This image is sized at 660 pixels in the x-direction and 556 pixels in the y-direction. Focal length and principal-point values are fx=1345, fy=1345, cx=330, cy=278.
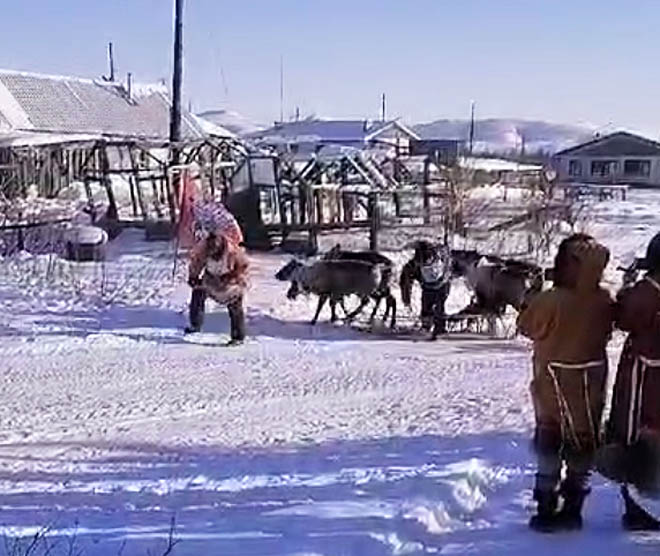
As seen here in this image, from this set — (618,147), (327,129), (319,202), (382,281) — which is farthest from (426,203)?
(618,147)

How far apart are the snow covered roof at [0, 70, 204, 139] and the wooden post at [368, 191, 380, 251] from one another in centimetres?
2742

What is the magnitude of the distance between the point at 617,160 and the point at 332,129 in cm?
1888

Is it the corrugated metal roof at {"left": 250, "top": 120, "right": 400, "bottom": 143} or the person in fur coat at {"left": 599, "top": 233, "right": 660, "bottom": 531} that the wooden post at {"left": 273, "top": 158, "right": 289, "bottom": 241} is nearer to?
the person in fur coat at {"left": 599, "top": 233, "right": 660, "bottom": 531}

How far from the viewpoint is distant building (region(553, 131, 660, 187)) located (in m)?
83.4

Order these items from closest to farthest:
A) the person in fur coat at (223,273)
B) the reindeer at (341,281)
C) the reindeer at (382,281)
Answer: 1. the person in fur coat at (223,273)
2. the reindeer at (341,281)
3. the reindeer at (382,281)

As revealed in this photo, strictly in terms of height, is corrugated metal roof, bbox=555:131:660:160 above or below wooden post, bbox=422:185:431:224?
above

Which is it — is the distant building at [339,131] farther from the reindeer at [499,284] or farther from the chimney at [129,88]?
the reindeer at [499,284]

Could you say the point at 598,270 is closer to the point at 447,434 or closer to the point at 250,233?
the point at 447,434

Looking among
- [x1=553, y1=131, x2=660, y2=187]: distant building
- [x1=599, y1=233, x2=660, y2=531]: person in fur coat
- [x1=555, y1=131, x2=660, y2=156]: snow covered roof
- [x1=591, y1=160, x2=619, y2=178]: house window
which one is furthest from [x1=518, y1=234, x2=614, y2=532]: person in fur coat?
[x1=591, y1=160, x2=619, y2=178]: house window

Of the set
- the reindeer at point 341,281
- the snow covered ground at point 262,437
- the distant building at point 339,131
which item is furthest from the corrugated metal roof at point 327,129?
the snow covered ground at point 262,437

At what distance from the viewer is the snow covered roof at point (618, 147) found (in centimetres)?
8325

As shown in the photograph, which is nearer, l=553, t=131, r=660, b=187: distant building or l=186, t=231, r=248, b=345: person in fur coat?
l=186, t=231, r=248, b=345: person in fur coat

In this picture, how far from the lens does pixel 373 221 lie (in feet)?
86.5

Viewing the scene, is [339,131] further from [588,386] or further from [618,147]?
[588,386]
